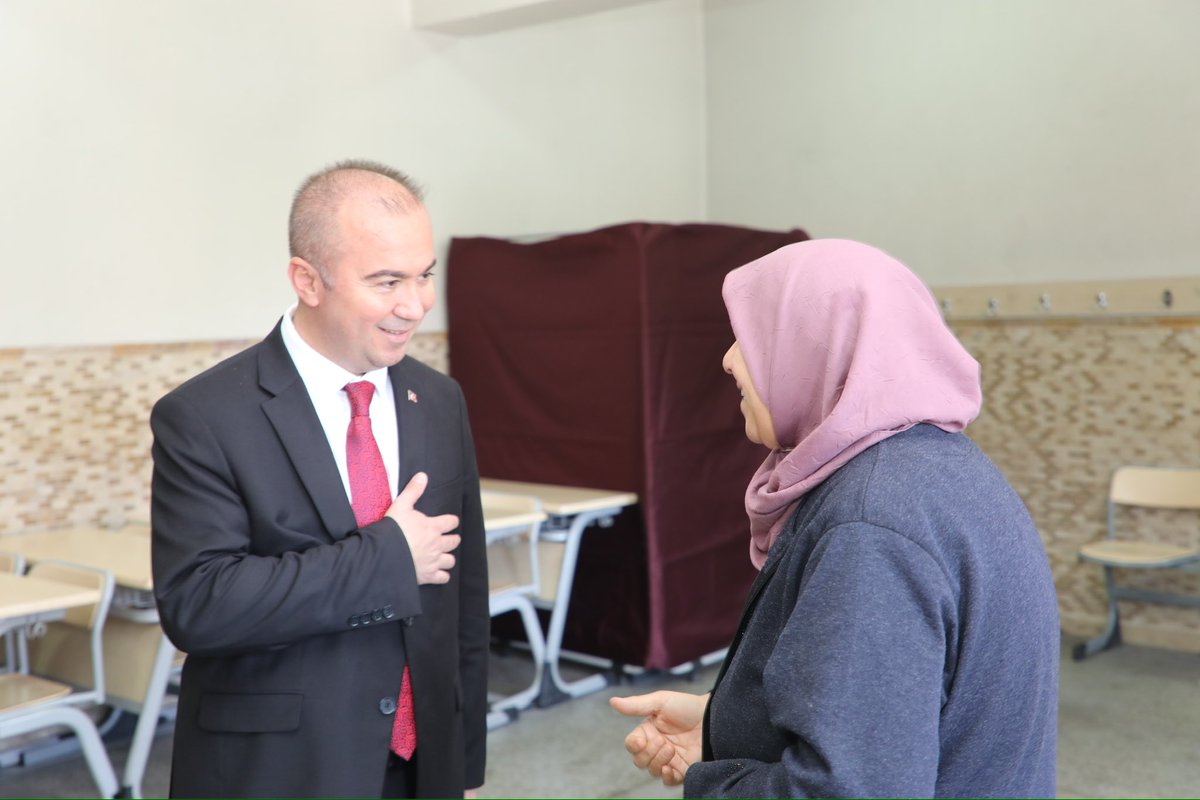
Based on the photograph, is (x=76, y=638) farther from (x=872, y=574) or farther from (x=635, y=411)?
(x=872, y=574)

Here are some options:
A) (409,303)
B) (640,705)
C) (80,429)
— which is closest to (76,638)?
(80,429)

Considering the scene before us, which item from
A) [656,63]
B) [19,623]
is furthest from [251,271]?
[656,63]

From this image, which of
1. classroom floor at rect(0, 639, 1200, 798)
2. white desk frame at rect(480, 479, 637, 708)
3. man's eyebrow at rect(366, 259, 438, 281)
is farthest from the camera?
white desk frame at rect(480, 479, 637, 708)

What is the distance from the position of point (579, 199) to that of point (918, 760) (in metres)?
4.90

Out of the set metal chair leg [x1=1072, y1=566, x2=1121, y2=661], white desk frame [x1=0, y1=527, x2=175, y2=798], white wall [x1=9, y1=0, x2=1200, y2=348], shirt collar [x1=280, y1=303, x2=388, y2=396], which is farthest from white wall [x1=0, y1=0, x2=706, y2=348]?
metal chair leg [x1=1072, y1=566, x2=1121, y2=661]

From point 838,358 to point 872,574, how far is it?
0.87 feet

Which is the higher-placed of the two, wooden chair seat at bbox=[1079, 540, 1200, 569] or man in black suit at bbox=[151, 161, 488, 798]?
man in black suit at bbox=[151, 161, 488, 798]

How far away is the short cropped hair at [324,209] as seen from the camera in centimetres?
170

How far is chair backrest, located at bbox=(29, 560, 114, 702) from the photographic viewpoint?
3053 mm

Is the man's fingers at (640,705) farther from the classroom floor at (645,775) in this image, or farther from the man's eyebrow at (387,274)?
the classroom floor at (645,775)

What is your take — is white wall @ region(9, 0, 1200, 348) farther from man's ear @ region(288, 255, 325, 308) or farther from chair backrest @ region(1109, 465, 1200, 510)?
man's ear @ region(288, 255, 325, 308)

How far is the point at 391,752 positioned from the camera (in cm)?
174

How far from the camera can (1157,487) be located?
510cm

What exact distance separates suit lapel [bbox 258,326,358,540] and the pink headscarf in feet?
2.06
